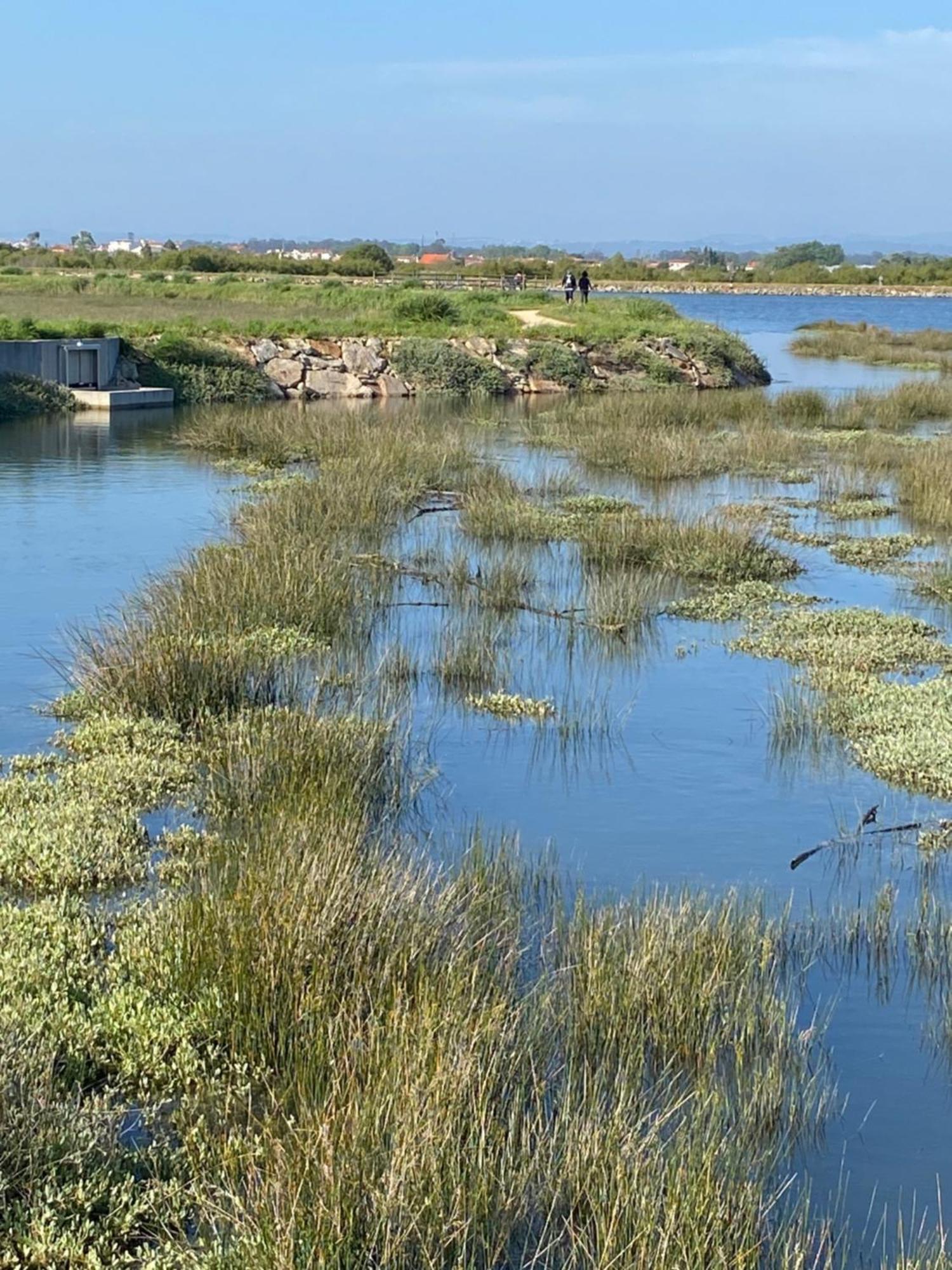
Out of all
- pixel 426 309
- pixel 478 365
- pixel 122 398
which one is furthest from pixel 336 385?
pixel 426 309

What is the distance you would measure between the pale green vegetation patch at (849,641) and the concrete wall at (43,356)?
18018 mm

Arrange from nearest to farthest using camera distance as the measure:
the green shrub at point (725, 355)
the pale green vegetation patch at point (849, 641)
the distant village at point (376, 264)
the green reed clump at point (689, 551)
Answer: the pale green vegetation patch at point (849, 641) → the green reed clump at point (689, 551) → the green shrub at point (725, 355) → the distant village at point (376, 264)

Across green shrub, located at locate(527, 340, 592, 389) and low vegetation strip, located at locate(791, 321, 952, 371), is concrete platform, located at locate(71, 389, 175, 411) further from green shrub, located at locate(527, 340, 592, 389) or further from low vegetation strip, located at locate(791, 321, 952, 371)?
low vegetation strip, located at locate(791, 321, 952, 371)

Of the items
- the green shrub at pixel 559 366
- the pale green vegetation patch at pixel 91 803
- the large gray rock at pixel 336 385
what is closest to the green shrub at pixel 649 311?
the green shrub at pixel 559 366

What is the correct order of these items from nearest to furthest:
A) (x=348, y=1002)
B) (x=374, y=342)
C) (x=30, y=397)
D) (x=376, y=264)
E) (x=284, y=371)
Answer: (x=348, y=1002) < (x=30, y=397) < (x=284, y=371) < (x=374, y=342) < (x=376, y=264)

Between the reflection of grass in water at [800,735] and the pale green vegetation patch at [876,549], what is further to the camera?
the pale green vegetation patch at [876,549]

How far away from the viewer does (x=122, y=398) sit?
2844 centimetres

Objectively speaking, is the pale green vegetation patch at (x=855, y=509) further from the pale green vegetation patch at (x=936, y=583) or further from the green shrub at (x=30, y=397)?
the green shrub at (x=30, y=397)

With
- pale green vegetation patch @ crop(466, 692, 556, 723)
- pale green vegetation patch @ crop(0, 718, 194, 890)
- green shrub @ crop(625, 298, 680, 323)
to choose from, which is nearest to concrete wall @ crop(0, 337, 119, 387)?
green shrub @ crop(625, 298, 680, 323)

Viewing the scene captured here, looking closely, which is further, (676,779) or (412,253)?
(412,253)

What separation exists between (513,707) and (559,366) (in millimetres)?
26142

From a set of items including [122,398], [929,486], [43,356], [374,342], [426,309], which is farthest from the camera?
[426,309]

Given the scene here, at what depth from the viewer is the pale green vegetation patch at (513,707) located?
9883mm

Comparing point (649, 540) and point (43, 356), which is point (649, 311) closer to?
point (43, 356)
